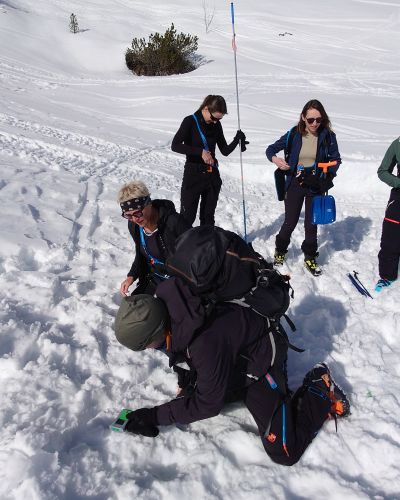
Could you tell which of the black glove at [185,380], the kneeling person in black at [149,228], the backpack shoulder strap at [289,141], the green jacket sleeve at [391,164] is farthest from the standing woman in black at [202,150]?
the black glove at [185,380]

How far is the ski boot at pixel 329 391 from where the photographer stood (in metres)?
3.31

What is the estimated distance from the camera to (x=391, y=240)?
5125mm

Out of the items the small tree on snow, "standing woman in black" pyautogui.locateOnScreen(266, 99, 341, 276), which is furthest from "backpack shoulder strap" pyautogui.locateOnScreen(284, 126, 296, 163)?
the small tree on snow

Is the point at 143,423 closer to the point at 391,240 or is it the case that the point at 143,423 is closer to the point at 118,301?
the point at 118,301

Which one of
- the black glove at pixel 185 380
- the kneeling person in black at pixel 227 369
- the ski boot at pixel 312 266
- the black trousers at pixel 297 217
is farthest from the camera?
the ski boot at pixel 312 266

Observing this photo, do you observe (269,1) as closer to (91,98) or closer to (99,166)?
(91,98)

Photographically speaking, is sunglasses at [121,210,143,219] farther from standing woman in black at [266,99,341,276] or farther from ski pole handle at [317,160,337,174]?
ski pole handle at [317,160,337,174]

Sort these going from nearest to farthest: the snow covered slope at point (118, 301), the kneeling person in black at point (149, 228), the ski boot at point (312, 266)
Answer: the snow covered slope at point (118, 301) → the kneeling person in black at point (149, 228) → the ski boot at point (312, 266)

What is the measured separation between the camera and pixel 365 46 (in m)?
25.3

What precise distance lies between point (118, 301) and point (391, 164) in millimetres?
3335

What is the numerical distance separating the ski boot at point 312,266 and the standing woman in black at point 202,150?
135cm

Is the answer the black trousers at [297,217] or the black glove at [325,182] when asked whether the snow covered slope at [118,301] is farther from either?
the black glove at [325,182]

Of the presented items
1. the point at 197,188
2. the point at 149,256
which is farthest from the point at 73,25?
the point at 149,256

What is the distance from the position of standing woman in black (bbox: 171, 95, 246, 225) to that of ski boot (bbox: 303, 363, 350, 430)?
235 centimetres
